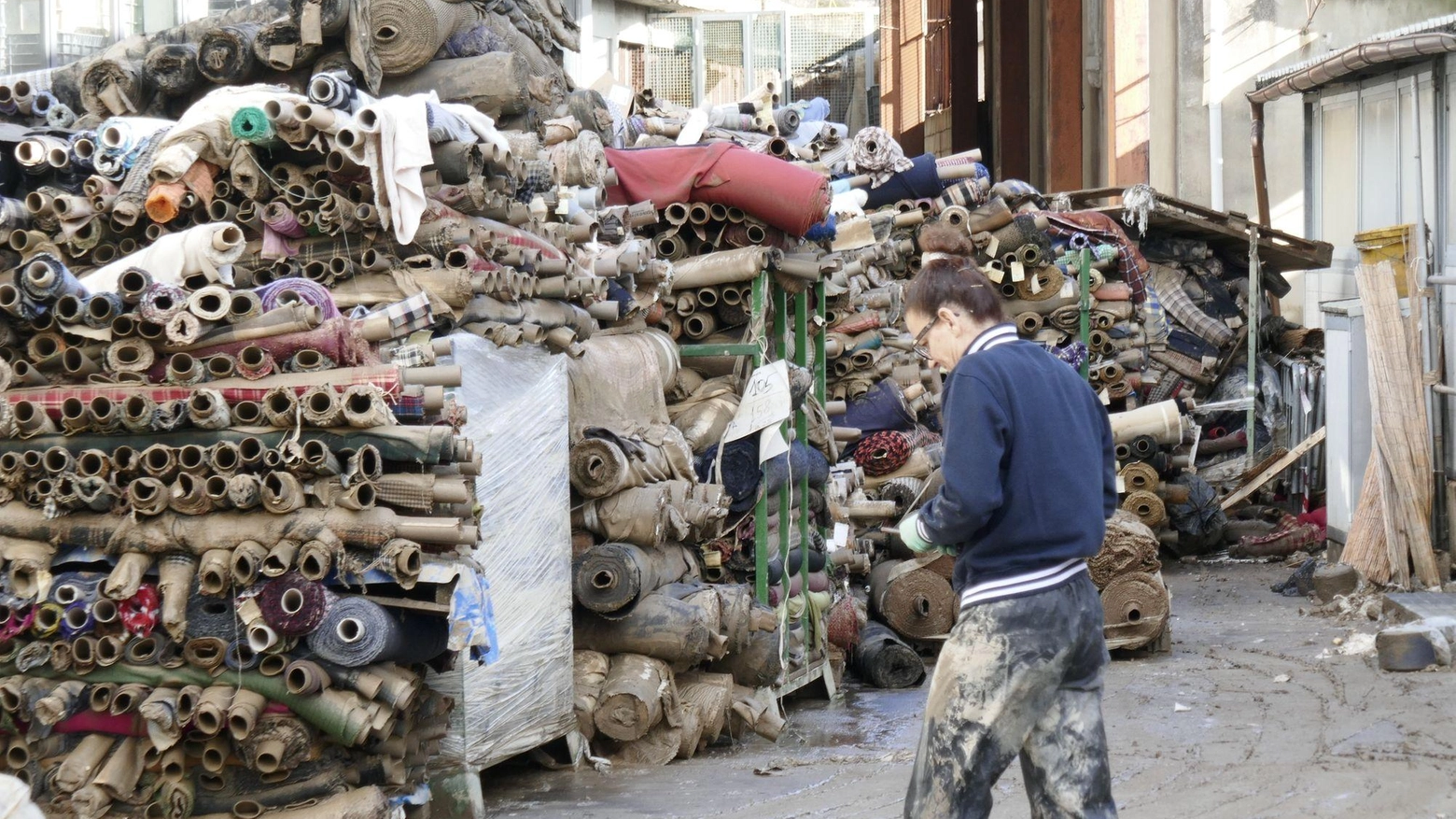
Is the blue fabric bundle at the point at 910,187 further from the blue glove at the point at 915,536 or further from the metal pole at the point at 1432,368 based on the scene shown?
the blue glove at the point at 915,536

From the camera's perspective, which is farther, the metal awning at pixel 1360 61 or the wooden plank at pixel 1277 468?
the wooden plank at pixel 1277 468

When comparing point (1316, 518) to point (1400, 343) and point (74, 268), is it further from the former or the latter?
point (74, 268)

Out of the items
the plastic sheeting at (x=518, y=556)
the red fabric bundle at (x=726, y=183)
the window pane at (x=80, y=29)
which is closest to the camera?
the plastic sheeting at (x=518, y=556)

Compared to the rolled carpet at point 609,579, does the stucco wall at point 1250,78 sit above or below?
above

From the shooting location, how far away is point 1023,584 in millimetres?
4562

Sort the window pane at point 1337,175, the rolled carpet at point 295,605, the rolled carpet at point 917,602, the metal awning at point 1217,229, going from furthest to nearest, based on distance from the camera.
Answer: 1. the metal awning at point 1217,229
2. the window pane at point 1337,175
3. the rolled carpet at point 917,602
4. the rolled carpet at point 295,605

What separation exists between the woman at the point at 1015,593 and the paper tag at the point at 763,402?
4101 millimetres

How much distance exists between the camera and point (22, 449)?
5.62 metres

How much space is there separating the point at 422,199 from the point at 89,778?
8.57 ft

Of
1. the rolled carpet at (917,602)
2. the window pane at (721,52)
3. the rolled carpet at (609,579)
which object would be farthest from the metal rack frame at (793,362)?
the window pane at (721,52)

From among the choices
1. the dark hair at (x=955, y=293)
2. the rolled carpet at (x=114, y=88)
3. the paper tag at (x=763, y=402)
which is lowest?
the paper tag at (x=763, y=402)

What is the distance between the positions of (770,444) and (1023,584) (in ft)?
14.4

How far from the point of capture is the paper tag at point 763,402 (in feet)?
28.9

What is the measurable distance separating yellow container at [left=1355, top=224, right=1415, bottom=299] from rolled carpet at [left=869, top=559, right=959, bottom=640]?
4.60 metres
